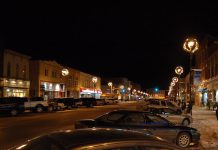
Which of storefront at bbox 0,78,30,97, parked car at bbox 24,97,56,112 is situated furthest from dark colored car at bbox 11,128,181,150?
storefront at bbox 0,78,30,97

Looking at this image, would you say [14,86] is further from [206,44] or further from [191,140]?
[191,140]

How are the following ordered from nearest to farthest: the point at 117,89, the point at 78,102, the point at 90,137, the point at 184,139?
the point at 90,137, the point at 184,139, the point at 78,102, the point at 117,89

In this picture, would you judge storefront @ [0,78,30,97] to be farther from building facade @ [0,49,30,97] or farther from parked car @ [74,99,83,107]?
parked car @ [74,99,83,107]

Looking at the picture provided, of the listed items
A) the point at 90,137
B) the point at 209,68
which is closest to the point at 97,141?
the point at 90,137

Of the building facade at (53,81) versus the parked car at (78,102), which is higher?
the building facade at (53,81)

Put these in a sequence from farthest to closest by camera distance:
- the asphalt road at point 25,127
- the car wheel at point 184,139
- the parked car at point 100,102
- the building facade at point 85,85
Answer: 1. the building facade at point 85,85
2. the parked car at point 100,102
3. the asphalt road at point 25,127
4. the car wheel at point 184,139

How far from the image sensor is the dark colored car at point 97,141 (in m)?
4.52

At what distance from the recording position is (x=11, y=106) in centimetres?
3834

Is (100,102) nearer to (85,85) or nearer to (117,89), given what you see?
(85,85)

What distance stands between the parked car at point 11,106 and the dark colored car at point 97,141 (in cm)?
3395

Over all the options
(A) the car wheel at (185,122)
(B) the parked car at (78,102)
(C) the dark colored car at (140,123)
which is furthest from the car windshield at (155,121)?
(B) the parked car at (78,102)

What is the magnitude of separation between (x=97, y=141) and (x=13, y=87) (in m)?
49.8

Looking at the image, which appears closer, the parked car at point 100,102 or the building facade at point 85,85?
the parked car at point 100,102

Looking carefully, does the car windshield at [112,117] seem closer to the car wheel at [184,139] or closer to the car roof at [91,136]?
the car wheel at [184,139]
